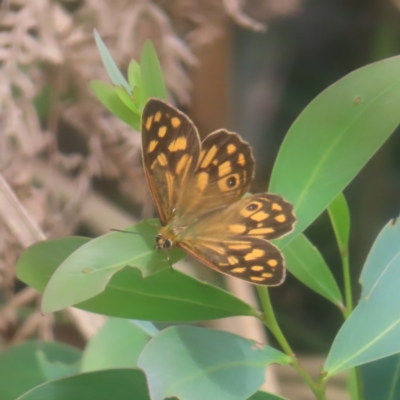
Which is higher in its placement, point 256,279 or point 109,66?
point 109,66

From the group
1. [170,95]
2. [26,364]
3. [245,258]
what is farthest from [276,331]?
[170,95]

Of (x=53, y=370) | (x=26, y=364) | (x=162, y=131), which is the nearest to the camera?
(x=162, y=131)

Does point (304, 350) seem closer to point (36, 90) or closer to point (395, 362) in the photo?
point (395, 362)

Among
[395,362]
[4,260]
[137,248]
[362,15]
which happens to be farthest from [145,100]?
[362,15]

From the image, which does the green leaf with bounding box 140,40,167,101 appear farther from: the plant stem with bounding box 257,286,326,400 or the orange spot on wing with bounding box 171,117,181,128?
the plant stem with bounding box 257,286,326,400

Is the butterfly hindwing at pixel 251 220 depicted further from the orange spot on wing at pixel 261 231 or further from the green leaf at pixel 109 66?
the green leaf at pixel 109 66

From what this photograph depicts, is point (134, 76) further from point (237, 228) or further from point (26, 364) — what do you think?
point (26, 364)
